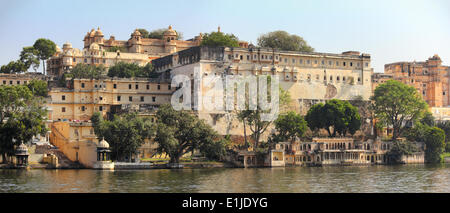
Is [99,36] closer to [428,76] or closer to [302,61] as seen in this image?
[302,61]

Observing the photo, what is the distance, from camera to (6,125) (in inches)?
2048

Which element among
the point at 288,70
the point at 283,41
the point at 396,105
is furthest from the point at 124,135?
the point at 283,41

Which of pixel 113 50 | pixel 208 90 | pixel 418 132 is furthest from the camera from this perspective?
pixel 113 50

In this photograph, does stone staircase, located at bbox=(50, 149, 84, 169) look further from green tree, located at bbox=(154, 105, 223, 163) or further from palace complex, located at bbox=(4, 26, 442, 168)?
green tree, located at bbox=(154, 105, 223, 163)

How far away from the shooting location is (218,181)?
1698 inches

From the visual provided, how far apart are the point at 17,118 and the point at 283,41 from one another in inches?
1436

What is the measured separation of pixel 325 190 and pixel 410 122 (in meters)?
36.8

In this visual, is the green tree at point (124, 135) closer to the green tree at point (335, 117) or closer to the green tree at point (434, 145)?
the green tree at point (335, 117)

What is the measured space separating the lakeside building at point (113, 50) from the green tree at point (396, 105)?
26.8 metres

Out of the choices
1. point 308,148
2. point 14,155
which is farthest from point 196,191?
point 308,148

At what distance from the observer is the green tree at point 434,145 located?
6762 centimetres

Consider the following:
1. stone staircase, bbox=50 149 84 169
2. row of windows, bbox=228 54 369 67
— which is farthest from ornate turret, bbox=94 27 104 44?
stone staircase, bbox=50 149 84 169

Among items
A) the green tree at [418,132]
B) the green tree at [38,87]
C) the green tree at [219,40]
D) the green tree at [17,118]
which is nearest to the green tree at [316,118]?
the green tree at [418,132]
